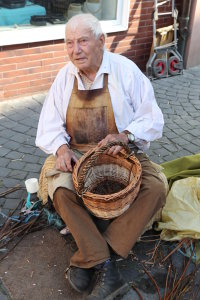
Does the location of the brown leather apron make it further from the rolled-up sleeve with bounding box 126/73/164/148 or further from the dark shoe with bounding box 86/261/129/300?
the dark shoe with bounding box 86/261/129/300

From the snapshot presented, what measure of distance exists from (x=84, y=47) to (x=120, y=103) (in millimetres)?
473

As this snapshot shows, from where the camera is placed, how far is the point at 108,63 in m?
2.76

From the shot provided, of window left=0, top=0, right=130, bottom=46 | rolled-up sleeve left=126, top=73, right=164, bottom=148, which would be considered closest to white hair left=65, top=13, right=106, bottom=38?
rolled-up sleeve left=126, top=73, right=164, bottom=148

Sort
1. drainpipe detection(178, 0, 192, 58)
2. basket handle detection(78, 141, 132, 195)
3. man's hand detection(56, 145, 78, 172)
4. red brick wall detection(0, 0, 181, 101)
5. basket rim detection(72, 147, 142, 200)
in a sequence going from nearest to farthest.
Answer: basket rim detection(72, 147, 142, 200), basket handle detection(78, 141, 132, 195), man's hand detection(56, 145, 78, 172), red brick wall detection(0, 0, 181, 101), drainpipe detection(178, 0, 192, 58)

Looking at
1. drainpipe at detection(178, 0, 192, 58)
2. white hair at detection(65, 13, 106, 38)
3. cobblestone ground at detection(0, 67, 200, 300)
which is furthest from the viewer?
drainpipe at detection(178, 0, 192, 58)

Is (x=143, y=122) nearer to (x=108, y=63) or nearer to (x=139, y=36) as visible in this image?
(x=108, y=63)

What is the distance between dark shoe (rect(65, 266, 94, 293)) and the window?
317 cm

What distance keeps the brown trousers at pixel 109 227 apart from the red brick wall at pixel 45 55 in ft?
9.22

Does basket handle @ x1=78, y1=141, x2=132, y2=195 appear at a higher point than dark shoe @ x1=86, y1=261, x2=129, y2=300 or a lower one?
higher

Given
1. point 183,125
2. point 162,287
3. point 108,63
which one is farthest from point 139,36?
point 162,287

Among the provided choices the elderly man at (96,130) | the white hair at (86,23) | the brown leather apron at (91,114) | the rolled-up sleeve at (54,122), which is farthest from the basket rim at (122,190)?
the white hair at (86,23)

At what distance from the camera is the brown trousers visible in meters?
2.44

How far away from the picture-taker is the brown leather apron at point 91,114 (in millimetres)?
2758

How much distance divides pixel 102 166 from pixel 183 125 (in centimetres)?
230
